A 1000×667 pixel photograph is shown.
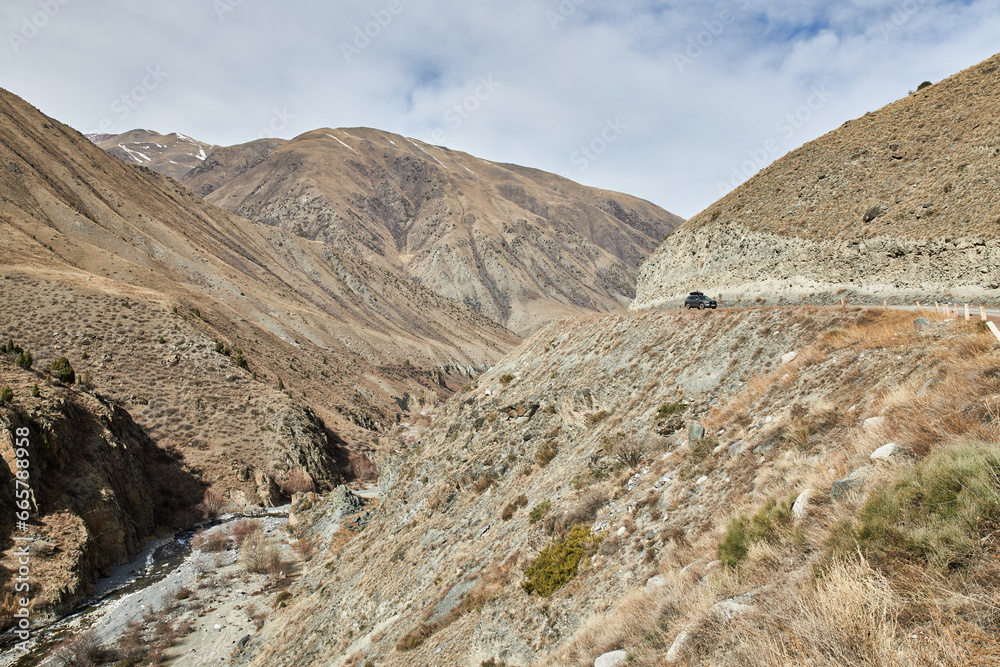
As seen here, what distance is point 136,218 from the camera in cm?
9706

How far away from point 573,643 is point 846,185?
37852 mm

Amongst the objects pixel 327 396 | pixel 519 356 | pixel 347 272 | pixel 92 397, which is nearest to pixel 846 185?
pixel 519 356

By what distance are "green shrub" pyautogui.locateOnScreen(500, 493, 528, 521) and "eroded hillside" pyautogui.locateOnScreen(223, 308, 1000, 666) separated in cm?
9

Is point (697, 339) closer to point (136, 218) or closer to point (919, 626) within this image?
point (919, 626)

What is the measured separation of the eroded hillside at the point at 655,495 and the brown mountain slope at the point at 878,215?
637 inches

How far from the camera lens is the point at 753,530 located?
6730 mm

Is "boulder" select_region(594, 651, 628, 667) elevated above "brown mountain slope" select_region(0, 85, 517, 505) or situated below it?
below

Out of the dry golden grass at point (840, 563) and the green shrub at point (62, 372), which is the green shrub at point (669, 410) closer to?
the dry golden grass at point (840, 563)

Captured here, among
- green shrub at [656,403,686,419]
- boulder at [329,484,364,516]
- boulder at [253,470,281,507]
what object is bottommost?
boulder at [329,484,364,516]

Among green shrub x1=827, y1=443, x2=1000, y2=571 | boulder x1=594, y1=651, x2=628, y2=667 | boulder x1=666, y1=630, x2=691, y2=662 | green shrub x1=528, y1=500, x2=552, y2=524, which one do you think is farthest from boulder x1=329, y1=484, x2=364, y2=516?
green shrub x1=827, y1=443, x2=1000, y2=571

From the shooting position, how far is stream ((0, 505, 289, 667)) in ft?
88.1

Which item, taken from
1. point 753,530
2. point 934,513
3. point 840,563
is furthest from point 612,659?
point 934,513

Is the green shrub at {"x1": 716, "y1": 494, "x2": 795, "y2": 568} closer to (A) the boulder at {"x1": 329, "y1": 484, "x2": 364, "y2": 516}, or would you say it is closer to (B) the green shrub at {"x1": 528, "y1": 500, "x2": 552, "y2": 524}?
(B) the green shrub at {"x1": 528, "y1": 500, "x2": 552, "y2": 524}

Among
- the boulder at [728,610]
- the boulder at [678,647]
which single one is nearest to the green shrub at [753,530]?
the boulder at [728,610]
